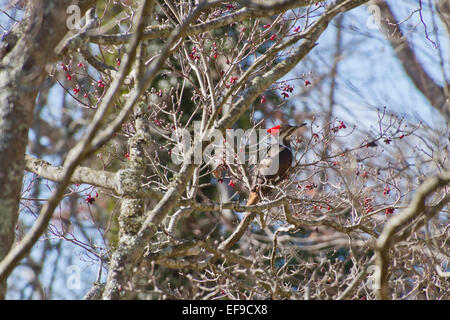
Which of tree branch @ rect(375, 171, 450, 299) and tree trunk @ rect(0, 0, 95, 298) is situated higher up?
tree trunk @ rect(0, 0, 95, 298)

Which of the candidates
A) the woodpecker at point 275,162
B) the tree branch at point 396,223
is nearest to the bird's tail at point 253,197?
the woodpecker at point 275,162

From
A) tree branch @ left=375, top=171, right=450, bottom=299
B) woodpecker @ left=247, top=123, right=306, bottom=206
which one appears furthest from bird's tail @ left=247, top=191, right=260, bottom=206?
tree branch @ left=375, top=171, right=450, bottom=299

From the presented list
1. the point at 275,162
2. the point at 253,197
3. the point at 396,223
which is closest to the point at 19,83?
the point at 396,223

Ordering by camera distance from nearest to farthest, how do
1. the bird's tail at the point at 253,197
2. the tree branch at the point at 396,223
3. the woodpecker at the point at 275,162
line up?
the tree branch at the point at 396,223 → the bird's tail at the point at 253,197 → the woodpecker at the point at 275,162

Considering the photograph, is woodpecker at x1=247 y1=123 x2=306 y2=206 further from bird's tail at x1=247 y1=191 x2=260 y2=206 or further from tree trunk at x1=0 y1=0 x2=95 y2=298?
tree trunk at x1=0 y1=0 x2=95 y2=298

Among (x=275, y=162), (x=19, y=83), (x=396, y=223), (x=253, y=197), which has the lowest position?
(x=396, y=223)

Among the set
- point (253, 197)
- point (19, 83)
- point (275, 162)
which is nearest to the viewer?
point (19, 83)

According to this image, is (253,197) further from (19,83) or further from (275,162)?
(19,83)

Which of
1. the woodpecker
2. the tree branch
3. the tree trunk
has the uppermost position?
the woodpecker

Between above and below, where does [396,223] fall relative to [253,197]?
below

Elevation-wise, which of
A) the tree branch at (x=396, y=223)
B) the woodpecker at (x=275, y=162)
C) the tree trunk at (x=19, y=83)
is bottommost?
the tree branch at (x=396, y=223)

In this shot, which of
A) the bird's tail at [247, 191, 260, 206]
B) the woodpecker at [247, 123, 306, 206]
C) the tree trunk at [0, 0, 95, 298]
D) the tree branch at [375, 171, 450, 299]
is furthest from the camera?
the woodpecker at [247, 123, 306, 206]

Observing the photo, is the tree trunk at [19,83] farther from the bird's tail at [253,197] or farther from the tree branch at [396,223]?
the bird's tail at [253,197]

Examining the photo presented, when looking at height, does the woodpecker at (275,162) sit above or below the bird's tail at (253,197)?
above
